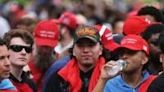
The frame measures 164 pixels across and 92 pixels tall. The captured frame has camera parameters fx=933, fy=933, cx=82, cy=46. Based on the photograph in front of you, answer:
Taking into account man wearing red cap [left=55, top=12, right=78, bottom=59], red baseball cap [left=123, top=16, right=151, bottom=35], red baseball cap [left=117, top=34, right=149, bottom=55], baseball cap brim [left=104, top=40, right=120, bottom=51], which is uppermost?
red baseball cap [left=117, top=34, right=149, bottom=55]

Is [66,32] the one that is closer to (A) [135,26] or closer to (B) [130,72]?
(A) [135,26]

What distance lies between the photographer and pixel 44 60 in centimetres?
1084

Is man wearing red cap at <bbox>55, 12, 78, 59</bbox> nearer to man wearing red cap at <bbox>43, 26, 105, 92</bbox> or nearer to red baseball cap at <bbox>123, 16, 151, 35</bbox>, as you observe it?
red baseball cap at <bbox>123, 16, 151, 35</bbox>

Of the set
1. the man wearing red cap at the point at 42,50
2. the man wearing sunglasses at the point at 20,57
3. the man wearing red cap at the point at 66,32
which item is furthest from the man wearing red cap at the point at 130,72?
the man wearing red cap at the point at 66,32

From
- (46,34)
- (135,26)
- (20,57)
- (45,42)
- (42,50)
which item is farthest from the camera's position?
(46,34)

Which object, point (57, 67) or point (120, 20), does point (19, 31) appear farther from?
point (120, 20)

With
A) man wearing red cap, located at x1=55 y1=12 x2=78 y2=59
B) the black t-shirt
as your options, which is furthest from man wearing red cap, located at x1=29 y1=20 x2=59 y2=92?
the black t-shirt

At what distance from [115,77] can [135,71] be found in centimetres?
21

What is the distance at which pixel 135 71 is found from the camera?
9.08 m

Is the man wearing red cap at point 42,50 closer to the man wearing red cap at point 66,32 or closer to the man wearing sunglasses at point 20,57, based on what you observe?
the man wearing sunglasses at point 20,57

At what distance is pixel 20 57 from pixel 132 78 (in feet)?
5.01

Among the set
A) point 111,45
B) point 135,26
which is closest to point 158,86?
point 111,45

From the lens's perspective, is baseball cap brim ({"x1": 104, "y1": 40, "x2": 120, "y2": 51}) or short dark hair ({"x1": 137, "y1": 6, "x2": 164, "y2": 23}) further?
short dark hair ({"x1": 137, "y1": 6, "x2": 164, "y2": 23})

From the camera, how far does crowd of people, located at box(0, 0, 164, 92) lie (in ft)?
29.5
